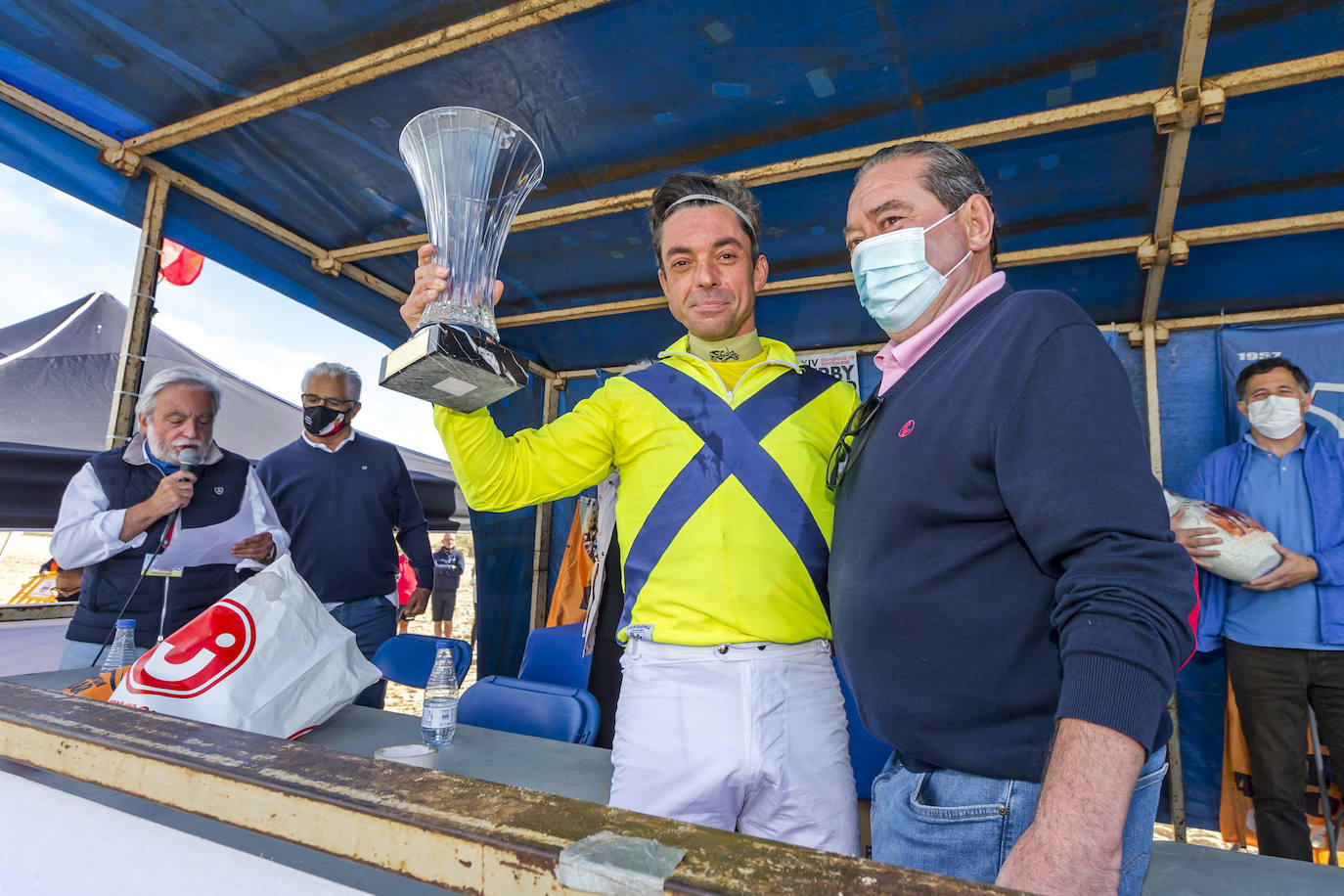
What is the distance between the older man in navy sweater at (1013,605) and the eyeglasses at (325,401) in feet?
9.44

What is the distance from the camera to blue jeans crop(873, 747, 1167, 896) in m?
0.80

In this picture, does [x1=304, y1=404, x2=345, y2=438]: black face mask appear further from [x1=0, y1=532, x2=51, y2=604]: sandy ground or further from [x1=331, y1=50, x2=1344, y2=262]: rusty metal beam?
[x1=0, y1=532, x2=51, y2=604]: sandy ground

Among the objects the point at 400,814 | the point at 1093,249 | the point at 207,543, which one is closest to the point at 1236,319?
the point at 1093,249

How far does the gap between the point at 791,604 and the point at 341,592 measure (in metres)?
→ 2.53

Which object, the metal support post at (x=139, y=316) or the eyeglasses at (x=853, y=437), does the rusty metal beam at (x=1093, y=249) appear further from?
the eyeglasses at (x=853, y=437)

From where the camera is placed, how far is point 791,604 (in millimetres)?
1271

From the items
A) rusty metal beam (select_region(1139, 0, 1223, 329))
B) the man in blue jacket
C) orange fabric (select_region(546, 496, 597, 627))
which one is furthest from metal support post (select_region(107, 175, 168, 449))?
the man in blue jacket

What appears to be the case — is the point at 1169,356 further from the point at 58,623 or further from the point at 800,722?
the point at 58,623

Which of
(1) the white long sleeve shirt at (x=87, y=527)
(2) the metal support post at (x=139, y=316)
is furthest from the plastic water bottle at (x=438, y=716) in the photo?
(2) the metal support post at (x=139, y=316)

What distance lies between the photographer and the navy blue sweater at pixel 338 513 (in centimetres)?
309

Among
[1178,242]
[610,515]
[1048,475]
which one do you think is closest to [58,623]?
[610,515]

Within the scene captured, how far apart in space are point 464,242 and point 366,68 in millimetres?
1493

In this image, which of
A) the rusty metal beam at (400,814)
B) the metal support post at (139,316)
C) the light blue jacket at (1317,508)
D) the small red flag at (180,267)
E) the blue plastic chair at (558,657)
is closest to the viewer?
the rusty metal beam at (400,814)

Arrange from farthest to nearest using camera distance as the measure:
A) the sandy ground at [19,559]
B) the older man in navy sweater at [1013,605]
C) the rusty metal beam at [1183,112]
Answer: the sandy ground at [19,559], the rusty metal beam at [1183,112], the older man in navy sweater at [1013,605]
